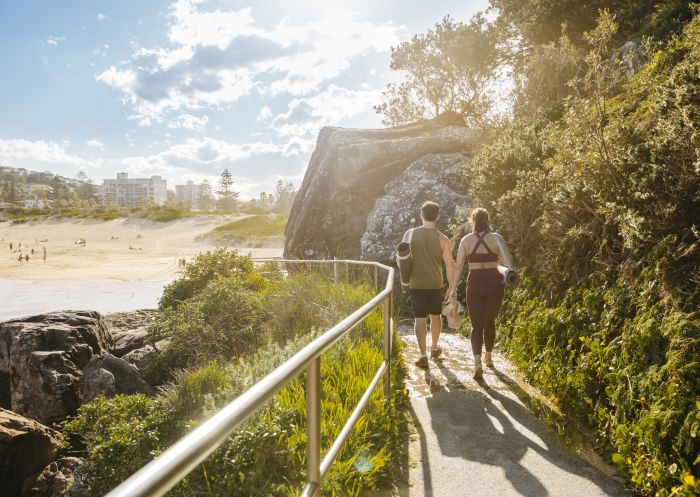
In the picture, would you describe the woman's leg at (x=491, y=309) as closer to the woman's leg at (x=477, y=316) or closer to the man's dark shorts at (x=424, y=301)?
the woman's leg at (x=477, y=316)

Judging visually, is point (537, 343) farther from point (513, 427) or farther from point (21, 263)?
point (21, 263)

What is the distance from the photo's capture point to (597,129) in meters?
5.22

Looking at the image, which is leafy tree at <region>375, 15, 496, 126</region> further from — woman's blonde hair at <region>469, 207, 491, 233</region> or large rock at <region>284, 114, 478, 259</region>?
woman's blonde hair at <region>469, 207, 491, 233</region>

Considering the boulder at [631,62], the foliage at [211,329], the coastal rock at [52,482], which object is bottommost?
the coastal rock at [52,482]

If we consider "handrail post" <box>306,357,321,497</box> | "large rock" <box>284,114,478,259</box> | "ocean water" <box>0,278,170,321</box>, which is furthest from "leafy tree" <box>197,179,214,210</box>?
"handrail post" <box>306,357,321,497</box>

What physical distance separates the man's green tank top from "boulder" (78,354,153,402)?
5.72m

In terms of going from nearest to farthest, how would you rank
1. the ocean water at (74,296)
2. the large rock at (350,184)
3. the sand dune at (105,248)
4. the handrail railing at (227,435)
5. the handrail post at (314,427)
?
the handrail railing at (227,435) → the handrail post at (314,427) → the large rock at (350,184) → the ocean water at (74,296) → the sand dune at (105,248)

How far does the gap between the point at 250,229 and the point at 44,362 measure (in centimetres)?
4912

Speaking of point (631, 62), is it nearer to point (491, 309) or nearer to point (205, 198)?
point (491, 309)

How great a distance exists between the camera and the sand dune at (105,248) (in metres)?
34.3

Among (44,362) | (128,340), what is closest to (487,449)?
(44,362)

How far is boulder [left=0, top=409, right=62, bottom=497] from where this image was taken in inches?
241

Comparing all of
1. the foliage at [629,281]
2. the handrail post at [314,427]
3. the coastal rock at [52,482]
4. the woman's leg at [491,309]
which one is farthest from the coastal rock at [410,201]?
the handrail post at [314,427]

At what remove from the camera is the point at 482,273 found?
541cm
